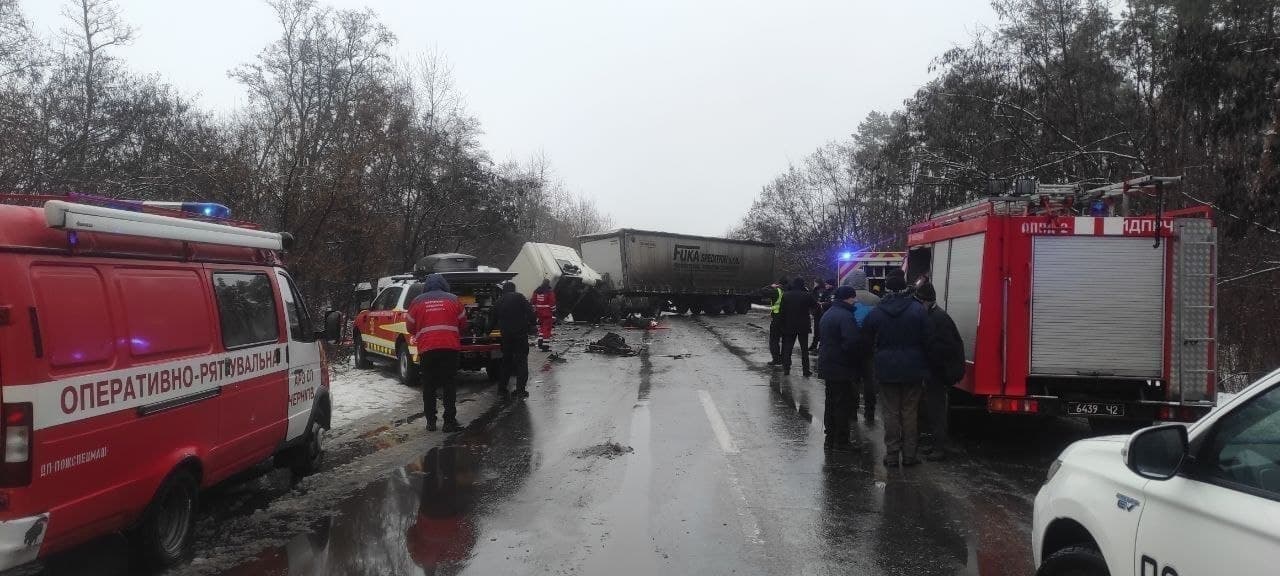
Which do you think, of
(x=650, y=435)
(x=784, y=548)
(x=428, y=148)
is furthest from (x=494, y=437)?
(x=428, y=148)

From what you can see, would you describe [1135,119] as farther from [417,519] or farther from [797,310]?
[417,519]

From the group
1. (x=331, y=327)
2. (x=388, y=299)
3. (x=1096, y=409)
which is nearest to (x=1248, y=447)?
(x=1096, y=409)

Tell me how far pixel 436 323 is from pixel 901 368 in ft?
17.2

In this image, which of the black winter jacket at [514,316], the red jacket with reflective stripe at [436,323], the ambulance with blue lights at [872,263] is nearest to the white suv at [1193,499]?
the red jacket with reflective stripe at [436,323]

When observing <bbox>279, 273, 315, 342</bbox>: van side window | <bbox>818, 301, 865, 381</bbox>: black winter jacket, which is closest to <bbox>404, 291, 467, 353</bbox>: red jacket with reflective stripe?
<bbox>279, 273, 315, 342</bbox>: van side window

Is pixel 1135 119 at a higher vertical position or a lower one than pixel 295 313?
higher

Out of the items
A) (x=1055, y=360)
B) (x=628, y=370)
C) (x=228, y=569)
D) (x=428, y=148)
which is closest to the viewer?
(x=228, y=569)

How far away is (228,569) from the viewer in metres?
5.00

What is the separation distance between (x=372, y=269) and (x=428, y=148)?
10819mm

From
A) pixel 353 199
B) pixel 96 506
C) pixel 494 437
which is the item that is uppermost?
pixel 353 199

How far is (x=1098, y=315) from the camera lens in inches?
317

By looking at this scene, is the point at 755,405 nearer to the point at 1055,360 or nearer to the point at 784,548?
the point at 1055,360

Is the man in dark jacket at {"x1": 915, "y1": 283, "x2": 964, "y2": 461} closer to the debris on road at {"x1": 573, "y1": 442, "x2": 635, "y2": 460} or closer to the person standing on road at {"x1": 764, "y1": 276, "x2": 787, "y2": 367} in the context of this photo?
the debris on road at {"x1": 573, "y1": 442, "x2": 635, "y2": 460}

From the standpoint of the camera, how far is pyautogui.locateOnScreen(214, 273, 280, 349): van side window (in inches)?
225
